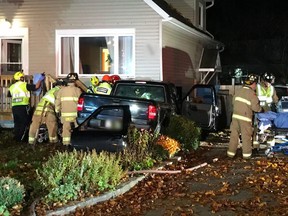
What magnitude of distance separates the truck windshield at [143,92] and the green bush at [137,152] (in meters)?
2.59

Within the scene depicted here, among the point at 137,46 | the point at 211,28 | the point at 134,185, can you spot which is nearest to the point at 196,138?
the point at 134,185

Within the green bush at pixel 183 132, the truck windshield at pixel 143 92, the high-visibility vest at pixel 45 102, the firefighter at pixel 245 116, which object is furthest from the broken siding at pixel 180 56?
the firefighter at pixel 245 116

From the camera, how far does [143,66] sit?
16547 mm

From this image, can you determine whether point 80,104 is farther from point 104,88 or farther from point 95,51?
point 95,51

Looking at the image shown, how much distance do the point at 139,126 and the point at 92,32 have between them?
285 inches

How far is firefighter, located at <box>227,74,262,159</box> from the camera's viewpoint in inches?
408

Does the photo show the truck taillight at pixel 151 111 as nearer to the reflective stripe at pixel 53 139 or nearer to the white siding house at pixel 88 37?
the reflective stripe at pixel 53 139

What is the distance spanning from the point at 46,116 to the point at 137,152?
13.6ft

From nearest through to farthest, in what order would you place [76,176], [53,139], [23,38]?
[76,176]
[53,139]
[23,38]

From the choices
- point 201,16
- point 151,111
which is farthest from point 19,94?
point 201,16

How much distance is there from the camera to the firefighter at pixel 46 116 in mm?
12211

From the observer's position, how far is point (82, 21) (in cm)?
1688

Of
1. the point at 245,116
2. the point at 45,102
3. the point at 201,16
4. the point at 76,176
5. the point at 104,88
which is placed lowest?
the point at 76,176

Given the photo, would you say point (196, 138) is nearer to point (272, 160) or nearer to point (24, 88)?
point (272, 160)
